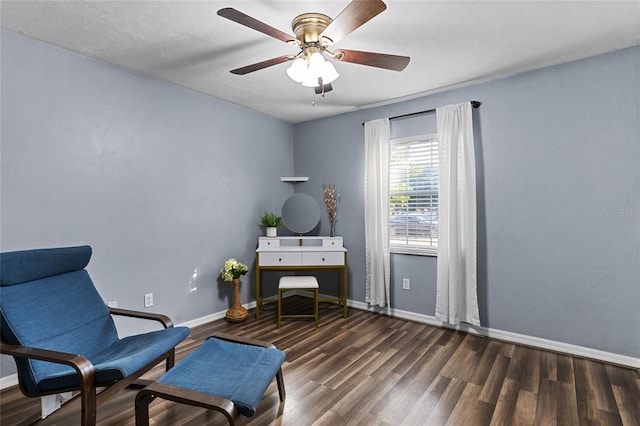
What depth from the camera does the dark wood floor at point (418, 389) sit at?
2.02 metres

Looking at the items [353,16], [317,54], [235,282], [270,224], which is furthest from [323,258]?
[353,16]

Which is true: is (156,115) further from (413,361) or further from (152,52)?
(413,361)

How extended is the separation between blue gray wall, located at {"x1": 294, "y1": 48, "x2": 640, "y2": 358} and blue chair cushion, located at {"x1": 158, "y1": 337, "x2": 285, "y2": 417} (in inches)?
89.9

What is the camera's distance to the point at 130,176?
3.03 meters

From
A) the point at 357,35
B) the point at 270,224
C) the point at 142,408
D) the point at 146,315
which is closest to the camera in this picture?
the point at 142,408

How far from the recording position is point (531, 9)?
82.6 inches

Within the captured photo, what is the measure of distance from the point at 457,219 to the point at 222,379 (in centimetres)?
263

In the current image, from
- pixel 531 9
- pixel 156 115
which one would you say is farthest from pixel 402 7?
Answer: pixel 156 115

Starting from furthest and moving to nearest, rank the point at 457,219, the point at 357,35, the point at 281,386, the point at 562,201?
the point at 457,219, the point at 562,201, the point at 357,35, the point at 281,386

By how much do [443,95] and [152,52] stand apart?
2.81 m

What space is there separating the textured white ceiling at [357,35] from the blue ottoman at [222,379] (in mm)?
2175

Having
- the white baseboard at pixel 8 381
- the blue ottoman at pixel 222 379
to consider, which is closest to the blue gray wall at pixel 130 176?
the white baseboard at pixel 8 381

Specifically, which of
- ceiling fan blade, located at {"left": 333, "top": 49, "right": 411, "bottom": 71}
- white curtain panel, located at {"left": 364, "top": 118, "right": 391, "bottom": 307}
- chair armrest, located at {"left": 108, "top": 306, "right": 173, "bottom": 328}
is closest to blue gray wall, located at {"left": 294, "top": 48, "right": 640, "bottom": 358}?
white curtain panel, located at {"left": 364, "top": 118, "right": 391, "bottom": 307}

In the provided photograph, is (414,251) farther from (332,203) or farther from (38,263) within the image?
(38,263)
